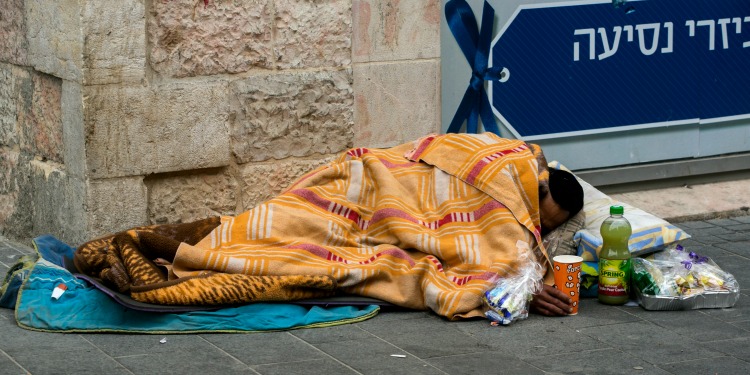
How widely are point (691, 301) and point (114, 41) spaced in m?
2.82

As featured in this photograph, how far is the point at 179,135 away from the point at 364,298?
133 cm

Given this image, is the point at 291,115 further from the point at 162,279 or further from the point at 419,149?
the point at 162,279

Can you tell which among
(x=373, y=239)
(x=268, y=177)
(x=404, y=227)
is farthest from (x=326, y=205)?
(x=268, y=177)

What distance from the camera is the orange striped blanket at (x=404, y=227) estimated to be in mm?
5137

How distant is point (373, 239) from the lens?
5453 mm

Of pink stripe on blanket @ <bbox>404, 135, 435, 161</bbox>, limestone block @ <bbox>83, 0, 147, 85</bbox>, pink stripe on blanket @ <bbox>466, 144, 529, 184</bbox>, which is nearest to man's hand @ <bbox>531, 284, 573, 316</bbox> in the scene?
pink stripe on blanket @ <bbox>466, 144, 529, 184</bbox>

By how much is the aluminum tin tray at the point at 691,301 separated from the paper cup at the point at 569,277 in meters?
0.30

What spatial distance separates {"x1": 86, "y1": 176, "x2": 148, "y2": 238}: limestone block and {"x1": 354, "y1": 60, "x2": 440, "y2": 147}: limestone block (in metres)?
1.19

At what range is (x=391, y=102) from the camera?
6.41m

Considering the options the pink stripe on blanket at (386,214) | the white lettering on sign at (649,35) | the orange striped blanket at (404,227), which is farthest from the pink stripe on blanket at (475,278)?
the white lettering on sign at (649,35)

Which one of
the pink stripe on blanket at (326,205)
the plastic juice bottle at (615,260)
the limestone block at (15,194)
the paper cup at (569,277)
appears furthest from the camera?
the limestone block at (15,194)

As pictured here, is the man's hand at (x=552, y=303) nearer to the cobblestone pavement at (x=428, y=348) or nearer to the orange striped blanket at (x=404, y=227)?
the cobblestone pavement at (x=428, y=348)

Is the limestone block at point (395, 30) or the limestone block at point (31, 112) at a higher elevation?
the limestone block at point (395, 30)

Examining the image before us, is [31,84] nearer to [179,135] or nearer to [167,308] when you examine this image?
[179,135]
